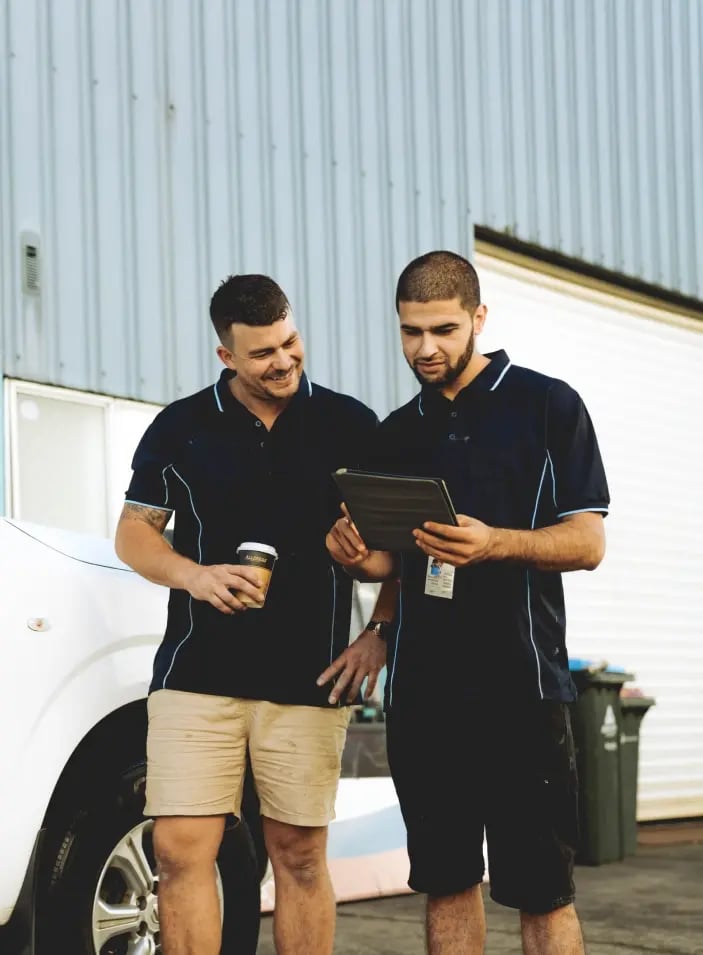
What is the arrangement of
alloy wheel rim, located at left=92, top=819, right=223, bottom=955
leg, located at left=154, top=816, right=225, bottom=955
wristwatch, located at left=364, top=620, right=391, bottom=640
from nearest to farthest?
leg, located at left=154, top=816, right=225, bottom=955 → wristwatch, located at left=364, top=620, right=391, bottom=640 → alloy wheel rim, located at left=92, top=819, right=223, bottom=955

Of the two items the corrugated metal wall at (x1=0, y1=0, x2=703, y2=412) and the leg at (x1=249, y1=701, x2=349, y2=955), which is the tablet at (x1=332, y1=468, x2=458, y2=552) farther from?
the corrugated metal wall at (x1=0, y1=0, x2=703, y2=412)

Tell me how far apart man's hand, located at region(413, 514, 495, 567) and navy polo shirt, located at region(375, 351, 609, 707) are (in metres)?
0.18

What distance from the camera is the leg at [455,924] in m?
3.32

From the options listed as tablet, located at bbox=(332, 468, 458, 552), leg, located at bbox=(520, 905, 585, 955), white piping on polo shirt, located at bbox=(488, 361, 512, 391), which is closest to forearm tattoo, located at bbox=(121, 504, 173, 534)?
tablet, located at bbox=(332, 468, 458, 552)

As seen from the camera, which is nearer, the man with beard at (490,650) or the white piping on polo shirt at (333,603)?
the man with beard at (490,650)

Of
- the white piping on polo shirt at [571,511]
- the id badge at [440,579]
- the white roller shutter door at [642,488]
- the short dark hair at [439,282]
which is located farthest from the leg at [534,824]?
the white roller shutter door at [642,488]

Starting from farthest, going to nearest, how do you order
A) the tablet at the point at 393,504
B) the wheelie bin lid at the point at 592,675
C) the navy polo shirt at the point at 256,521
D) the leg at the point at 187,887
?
1. the wheelie bin lid at the point at 592,675
2. the navy polo shirt at the point at 256,521
3. the leg at the point at 187,887
4. the tablet at the point at 393,504

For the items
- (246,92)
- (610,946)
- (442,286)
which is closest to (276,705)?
(442,286)

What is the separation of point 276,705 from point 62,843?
758 mm

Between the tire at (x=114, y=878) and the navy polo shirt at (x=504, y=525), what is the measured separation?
1022 millimetres

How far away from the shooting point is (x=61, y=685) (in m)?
3.83

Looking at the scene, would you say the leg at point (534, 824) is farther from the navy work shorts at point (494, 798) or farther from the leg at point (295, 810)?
the leg at point (295, 810)

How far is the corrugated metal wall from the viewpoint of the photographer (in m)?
7.05

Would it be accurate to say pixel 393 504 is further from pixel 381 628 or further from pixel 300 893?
pixel 300 893
